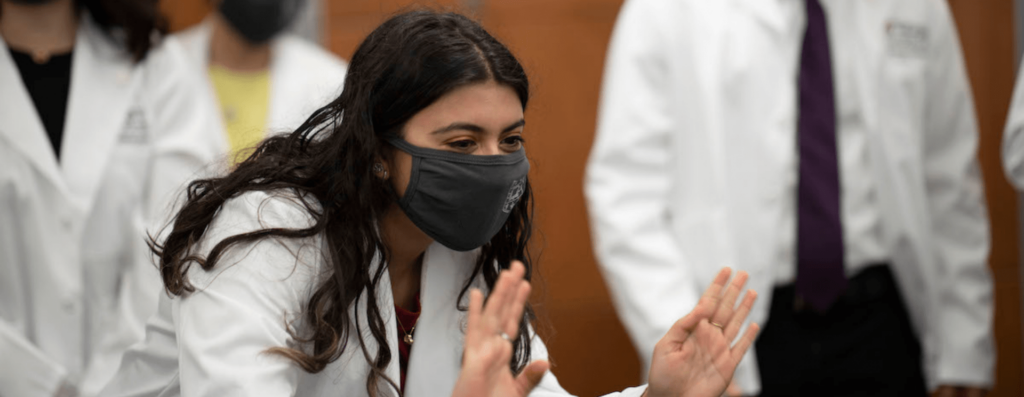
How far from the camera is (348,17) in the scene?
13.9ft

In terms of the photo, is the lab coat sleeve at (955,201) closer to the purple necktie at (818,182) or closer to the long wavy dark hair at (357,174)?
the purple necktie at (818,182)

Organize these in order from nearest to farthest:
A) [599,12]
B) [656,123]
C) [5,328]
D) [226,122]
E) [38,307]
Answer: [5,328] → [38,307] → [656,123] → [226,122] → [599,12]

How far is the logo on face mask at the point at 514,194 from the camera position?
2.14 meters

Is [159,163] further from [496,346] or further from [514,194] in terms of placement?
[496,346]

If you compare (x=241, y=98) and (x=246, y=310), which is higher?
(x=246, y=310)

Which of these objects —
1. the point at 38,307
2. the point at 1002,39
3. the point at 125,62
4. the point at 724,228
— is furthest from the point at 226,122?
the point at 1002,39

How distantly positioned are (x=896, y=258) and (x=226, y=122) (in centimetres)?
223

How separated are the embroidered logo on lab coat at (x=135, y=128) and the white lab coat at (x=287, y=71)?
0.36m

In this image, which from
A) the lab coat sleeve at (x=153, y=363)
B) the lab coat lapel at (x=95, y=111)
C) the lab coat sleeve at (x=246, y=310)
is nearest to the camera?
the lab coat sleeve at (x=246, y=310)

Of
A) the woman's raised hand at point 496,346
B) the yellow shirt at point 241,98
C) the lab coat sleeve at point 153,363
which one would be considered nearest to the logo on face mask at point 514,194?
the woman's raised hand at point 496,346

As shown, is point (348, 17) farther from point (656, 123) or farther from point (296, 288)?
point (296, 288)

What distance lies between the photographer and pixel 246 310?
1.93 meters

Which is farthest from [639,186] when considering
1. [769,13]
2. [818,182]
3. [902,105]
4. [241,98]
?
[241,98]

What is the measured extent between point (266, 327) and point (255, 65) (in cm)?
222
